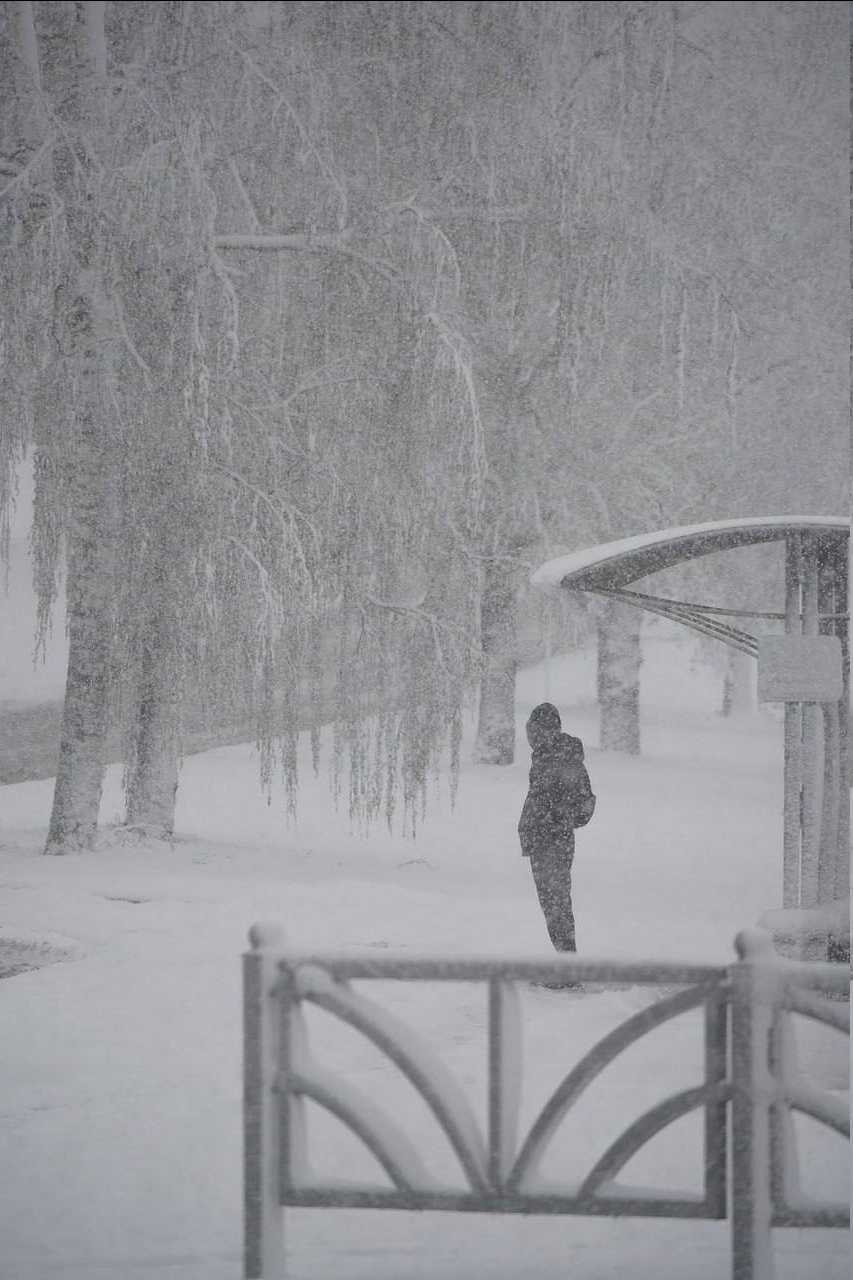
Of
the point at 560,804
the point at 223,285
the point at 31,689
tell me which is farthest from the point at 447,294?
the point at 31,689

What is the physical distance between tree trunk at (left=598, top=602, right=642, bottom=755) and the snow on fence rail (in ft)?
41.4

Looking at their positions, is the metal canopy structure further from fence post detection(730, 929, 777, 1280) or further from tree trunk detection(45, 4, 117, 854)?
fence post detection(730, 929, 777, 1280)

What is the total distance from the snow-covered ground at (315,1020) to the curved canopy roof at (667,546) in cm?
192

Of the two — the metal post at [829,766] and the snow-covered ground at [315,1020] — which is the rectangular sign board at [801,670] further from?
the snow-covered ground at [315,1020]

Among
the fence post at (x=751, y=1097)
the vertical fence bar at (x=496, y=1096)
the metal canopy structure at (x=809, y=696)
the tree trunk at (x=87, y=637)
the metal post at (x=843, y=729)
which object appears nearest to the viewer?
the fence post at (x=751, y=1097)

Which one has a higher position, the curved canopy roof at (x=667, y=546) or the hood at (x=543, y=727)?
the curved canopy roof at (x=667, y=546)

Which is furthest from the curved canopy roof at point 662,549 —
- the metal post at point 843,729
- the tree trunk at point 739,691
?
the tree trunk at point 739,691

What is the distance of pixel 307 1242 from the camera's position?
3.41 meters

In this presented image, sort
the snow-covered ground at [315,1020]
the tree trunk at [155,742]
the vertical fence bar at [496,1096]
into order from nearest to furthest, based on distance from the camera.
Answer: the vertical fence bar at [496,1096], the snow-covered ground at [315,1020], the tree trunk at [155,742]

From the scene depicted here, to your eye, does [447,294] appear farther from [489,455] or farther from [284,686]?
[489,455]

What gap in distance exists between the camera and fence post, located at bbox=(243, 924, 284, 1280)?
2.80 m

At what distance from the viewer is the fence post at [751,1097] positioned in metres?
2.69

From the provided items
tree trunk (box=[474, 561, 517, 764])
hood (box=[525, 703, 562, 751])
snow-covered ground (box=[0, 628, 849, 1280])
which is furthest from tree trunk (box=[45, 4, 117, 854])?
tree trunk (box=[474, 561, 517, 764])

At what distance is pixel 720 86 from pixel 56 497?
7.10m
